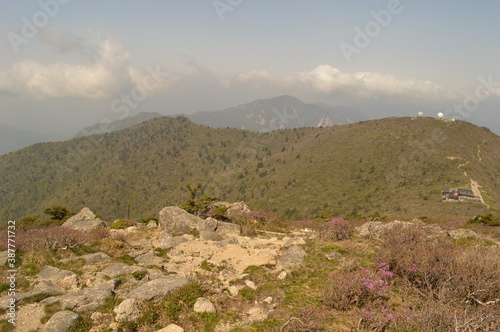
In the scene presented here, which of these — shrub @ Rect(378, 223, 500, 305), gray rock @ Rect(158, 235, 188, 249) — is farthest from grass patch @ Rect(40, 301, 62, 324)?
shrub @ Rect(378, 223, 500, 305)

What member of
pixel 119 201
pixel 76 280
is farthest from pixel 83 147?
pixel 76 280

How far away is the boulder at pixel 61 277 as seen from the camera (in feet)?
32.2

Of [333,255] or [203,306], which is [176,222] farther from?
[203,306]

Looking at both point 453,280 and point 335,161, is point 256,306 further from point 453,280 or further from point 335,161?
point 335,161

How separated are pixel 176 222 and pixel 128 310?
13.5 meters

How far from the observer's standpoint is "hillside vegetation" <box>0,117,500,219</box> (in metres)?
62.7

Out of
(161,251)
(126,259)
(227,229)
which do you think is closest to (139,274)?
(126,259)

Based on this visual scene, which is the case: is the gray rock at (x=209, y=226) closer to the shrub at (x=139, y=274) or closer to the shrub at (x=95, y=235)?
the shrub at (x=95, y=235)

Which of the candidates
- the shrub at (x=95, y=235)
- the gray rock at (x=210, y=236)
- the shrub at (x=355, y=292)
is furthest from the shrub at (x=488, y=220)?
the shrub at (x=95, y=235)

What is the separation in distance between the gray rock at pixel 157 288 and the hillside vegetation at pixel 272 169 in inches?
1860

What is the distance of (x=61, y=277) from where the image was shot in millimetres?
10273

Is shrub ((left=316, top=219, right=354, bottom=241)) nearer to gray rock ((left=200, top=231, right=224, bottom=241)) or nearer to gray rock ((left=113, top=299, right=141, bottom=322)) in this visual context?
gray rock ((left=200, top=231, right=224, bottom=241))

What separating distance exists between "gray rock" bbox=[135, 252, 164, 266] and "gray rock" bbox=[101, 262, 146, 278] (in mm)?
1293

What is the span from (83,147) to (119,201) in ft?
265
